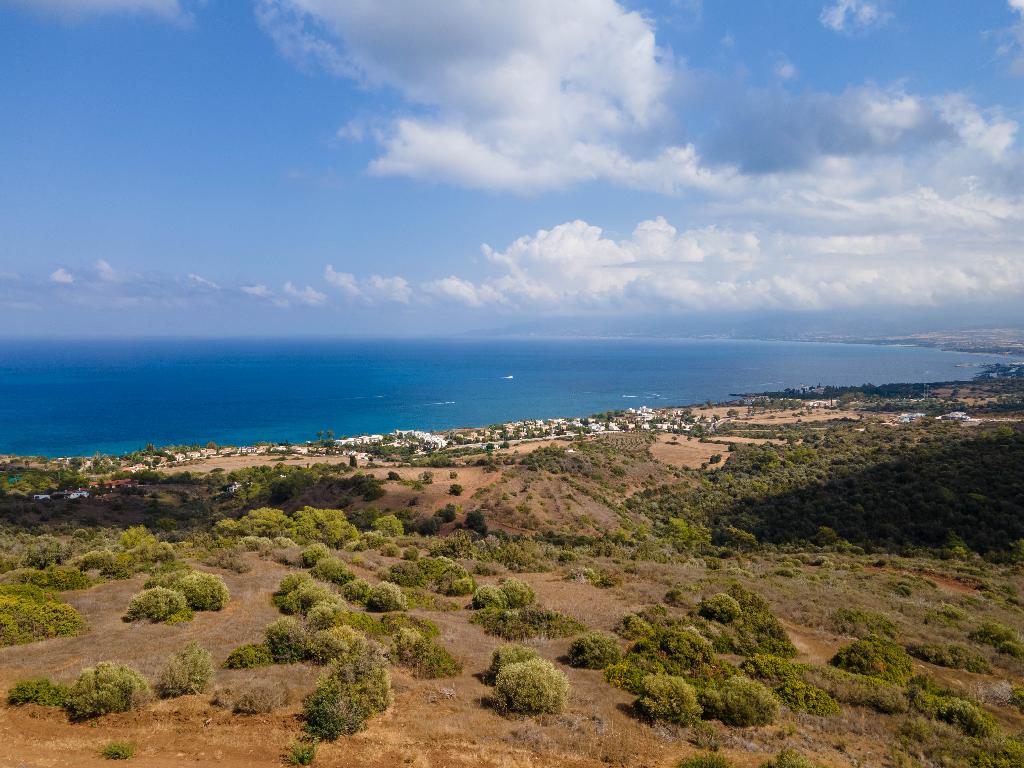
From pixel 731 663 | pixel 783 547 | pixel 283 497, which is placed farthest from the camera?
pixel 283 497

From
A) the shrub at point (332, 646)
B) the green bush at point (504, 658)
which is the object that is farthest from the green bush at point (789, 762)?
the shrub at point (332, 646)

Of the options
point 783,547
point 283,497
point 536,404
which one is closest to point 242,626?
point 783,547

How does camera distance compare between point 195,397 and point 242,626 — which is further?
point 195,397

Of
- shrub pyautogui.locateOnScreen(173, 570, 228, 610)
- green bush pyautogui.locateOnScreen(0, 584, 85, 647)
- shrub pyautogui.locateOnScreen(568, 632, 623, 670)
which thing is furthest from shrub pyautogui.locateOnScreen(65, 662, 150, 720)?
shrub pyautogui.locateOnScreen(568, 632, 623, 670)

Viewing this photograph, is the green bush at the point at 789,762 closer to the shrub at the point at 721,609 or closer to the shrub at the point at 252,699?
the shrub at the point at 721,609

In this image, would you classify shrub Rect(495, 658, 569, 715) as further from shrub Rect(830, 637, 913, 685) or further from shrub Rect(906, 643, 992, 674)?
shrub Rect(906, 643, 992, 674)

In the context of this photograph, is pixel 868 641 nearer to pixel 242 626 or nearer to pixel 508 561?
pixel 508 561

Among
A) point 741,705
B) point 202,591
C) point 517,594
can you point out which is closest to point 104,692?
point 202,591
